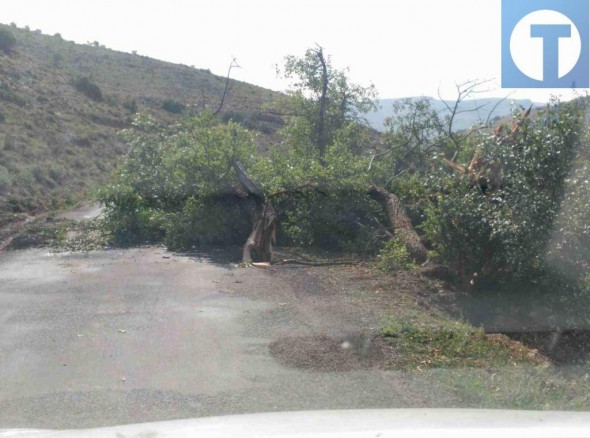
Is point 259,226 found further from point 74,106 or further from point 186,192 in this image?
point 74,106

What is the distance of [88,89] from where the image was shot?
48781 mm

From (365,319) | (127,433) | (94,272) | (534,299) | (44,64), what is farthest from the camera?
(44,64)

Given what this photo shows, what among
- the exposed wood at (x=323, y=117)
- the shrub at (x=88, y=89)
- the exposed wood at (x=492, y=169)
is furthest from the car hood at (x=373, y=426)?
the shrub at (x=88, y=89)

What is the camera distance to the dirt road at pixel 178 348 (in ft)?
20.4

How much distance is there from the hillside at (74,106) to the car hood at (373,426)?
1936cm

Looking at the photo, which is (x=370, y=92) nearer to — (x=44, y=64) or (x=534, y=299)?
(x=534, y=299)

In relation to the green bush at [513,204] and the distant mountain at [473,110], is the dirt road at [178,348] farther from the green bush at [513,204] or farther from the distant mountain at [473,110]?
the distant mountain at [473,110]

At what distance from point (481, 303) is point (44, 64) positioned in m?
45.7

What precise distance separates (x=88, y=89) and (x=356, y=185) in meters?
36.0

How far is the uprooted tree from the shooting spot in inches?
388

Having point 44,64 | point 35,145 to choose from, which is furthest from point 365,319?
point 44,64

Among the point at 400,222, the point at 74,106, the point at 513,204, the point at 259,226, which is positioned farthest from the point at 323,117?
the point at 74,106

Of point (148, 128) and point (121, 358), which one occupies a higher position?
point (148, 128)

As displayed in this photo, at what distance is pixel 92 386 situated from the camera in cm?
671
